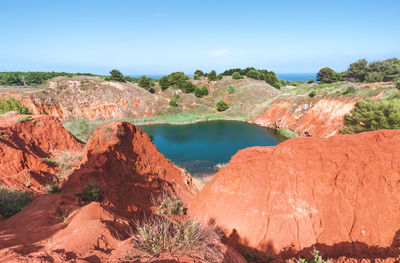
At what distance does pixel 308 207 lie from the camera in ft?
23.2

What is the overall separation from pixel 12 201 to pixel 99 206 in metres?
2.92

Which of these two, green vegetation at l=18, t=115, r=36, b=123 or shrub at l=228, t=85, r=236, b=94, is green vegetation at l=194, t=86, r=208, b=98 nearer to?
shrub at l=228, t=85, r=236, b=94

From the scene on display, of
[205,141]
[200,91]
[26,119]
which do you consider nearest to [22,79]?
[200,91]

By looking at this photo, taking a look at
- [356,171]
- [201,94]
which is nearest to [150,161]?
[356,171]

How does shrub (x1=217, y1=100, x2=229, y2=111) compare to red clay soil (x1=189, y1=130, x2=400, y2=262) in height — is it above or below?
above

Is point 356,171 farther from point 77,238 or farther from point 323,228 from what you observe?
point 77,238

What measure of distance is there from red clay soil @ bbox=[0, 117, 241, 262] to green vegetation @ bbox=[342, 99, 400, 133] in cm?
1984

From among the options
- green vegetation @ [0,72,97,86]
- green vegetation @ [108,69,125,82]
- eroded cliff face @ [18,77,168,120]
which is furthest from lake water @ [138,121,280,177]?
green vegetation @ [0,72,97,86]

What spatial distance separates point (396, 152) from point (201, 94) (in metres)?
47.2

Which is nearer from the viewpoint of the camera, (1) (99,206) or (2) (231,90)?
(1) (99,206)

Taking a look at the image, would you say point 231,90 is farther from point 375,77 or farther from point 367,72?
point 367,72

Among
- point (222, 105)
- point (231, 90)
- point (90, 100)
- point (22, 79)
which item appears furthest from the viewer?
point (22, 79)

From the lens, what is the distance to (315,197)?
285 inches

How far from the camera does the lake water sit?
21.1 meters
